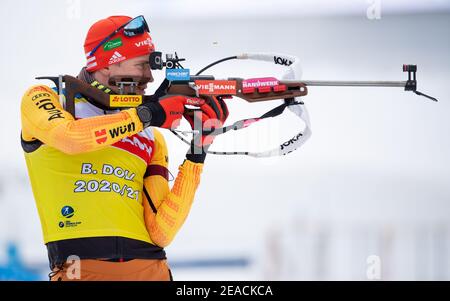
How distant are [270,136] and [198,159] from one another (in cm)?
135

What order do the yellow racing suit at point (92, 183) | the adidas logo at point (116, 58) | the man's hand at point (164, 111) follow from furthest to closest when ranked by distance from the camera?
the adidas logo at point (116, 58) < the man's hand at point (164, 111) < the yellow racing suit at point (92, 183)

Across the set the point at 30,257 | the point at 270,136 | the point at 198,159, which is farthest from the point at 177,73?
the point at 30,257

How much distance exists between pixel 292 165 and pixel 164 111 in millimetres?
1542

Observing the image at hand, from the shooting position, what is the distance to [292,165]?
4.50 m

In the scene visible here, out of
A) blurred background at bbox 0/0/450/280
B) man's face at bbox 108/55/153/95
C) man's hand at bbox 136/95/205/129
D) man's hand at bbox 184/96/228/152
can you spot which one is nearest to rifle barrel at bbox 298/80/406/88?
man's hand at bbox 184/96/228/152

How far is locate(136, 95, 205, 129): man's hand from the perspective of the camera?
3051 millimetres

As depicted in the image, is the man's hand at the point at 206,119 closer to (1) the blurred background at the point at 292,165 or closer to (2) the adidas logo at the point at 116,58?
(2) the adidas logo at the point at 116,58

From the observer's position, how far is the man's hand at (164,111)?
3.05 metres

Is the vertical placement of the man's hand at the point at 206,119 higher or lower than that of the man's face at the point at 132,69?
lower

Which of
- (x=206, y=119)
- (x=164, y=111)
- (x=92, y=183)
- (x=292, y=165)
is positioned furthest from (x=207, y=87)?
(x=292, y=165)

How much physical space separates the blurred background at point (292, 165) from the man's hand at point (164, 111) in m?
1.13

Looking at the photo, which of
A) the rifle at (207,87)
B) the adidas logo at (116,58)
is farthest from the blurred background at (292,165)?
the adidas logo at (116,58)

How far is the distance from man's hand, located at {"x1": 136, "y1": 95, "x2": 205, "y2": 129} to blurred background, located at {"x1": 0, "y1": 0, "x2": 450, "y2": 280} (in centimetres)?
113

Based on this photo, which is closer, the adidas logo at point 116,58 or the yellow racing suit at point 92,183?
the yellow racing suit at point 92,183
